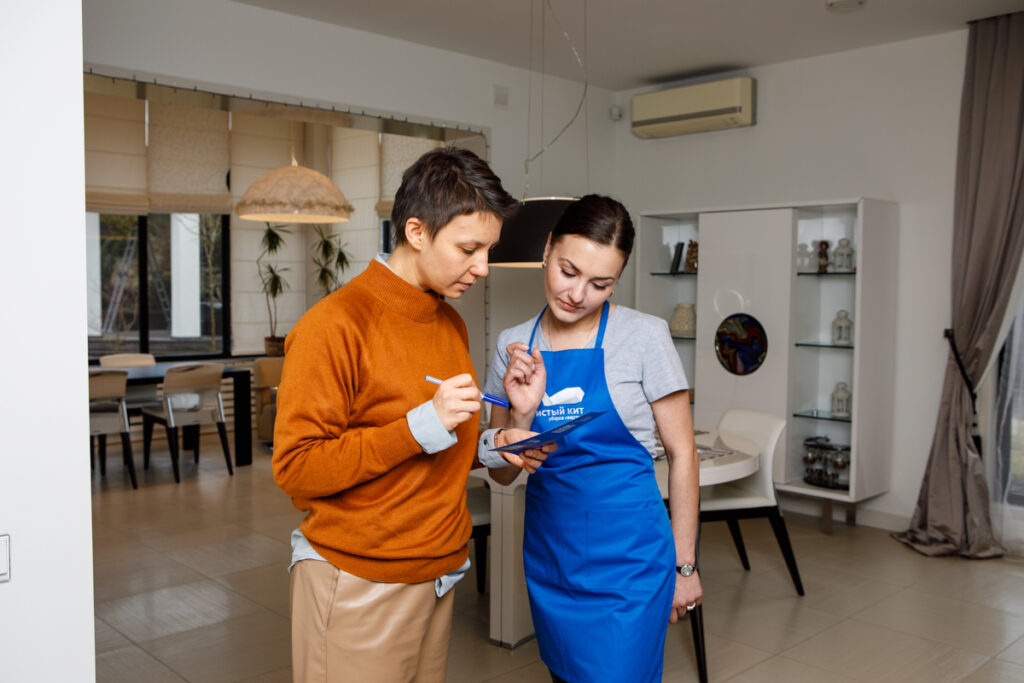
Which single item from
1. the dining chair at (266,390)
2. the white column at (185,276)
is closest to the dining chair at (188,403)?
the dining chair at (266,390)

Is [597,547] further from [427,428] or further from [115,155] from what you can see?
[115,155]

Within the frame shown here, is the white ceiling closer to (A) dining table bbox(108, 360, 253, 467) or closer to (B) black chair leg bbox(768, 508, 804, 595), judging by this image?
(B) black chair leg bbox(768, 508, 804, 595)

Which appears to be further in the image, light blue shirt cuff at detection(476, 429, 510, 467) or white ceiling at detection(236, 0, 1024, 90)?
white ceiling at detection(236, 0, 1024, 90)

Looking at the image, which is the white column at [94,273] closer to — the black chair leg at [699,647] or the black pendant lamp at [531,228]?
the black pendant lamp at [531,228]

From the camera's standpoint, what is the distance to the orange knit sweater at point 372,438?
141 centimetres

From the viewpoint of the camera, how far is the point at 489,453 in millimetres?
1769

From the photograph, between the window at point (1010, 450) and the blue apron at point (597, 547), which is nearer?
the blue apron at point (597, 547)

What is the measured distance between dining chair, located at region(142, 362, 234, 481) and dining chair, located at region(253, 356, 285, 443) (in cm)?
96

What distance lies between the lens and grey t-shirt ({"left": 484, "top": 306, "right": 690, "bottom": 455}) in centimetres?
188

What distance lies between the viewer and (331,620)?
1.52 meters

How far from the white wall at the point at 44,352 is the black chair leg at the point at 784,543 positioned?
3.22 metres

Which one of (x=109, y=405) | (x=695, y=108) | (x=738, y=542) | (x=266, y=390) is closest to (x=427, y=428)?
(x=738, y=542)

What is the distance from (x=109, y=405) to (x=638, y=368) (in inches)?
209

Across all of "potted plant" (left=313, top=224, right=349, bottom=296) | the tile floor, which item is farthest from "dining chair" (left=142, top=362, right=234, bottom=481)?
"potted plant" (left=313, top=224, right=349, bottom=296)
